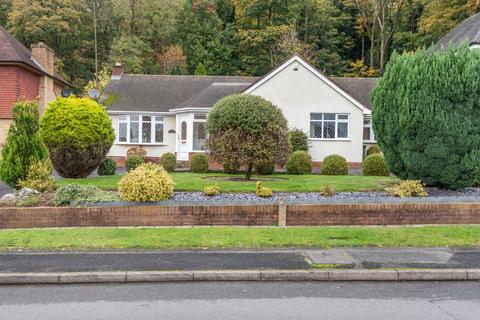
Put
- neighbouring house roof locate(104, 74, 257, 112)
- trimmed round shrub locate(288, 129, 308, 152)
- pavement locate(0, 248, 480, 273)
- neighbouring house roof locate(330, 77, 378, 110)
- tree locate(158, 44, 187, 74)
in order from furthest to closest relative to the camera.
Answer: tree locate(158, 44, 187, 74) → neighbouring house roof locate(330, 77, 378, 110) → neighbouring house roof locate(104, 74, 257, 112) → trimmed round shrub locate(288, 129, 308, 152) → pavement locate(0, 248, 480, 273)

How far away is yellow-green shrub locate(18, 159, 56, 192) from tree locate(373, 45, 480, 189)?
9.08 m

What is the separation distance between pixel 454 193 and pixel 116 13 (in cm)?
4308

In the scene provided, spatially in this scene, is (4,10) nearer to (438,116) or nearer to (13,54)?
(13,54)

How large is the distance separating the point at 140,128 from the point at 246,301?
23708 millimetres

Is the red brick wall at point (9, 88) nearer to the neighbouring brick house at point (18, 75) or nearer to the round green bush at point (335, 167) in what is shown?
the neighbouring brick house at point (18, 75)

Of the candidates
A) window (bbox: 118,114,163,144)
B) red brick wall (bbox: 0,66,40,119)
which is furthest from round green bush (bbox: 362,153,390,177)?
red brick wall (bbox: 0,66,40,119)

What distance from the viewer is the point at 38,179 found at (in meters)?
12.1

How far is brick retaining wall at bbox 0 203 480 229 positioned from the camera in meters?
10.4

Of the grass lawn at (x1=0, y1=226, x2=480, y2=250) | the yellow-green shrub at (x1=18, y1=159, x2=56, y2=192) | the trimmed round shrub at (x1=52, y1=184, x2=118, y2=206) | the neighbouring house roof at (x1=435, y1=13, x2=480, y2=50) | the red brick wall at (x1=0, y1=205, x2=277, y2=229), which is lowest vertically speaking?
the grass lawn at (x1=0, y1=226, x2=480, y2=250)

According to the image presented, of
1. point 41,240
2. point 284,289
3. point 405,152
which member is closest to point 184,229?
point 41,240

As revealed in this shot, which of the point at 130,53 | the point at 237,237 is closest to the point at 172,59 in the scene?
the point at 130,53

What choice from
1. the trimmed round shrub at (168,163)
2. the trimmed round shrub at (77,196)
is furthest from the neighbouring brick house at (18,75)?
the trimmed round shrub at (77,196)

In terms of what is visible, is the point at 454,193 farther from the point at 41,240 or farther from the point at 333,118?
the point at 333,118

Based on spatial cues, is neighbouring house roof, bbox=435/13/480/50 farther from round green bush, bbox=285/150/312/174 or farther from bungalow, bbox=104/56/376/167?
round green bush, bbox=285/150/312/174
